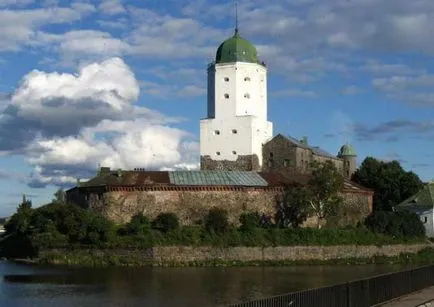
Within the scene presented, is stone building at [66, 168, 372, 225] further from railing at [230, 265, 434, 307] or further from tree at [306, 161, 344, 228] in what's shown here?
railing at [230, 265, 434, 307]

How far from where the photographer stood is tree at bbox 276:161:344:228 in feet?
210

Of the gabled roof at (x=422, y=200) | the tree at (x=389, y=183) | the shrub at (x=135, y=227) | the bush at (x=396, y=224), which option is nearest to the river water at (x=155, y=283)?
the shrub at (x=135, y=227)

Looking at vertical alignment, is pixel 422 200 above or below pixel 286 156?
below

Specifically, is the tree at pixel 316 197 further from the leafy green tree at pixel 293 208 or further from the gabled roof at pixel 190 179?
the gabled roof at pixel 190 179

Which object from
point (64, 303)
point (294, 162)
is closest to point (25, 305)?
point (64, 303)

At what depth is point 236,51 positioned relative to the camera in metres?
81.6

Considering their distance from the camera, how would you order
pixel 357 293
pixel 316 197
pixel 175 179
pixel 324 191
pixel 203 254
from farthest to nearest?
pixel 175 179 → pixel 316 197 → pixel 324 191 → pixel 203 254 → pixel 357 293

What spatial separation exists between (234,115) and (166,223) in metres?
23.2

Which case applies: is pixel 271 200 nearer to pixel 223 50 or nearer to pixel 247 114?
pixel 247 114

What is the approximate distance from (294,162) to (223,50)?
647 inches

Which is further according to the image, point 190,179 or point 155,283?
point 190,179

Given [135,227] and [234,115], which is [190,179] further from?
[234,115]

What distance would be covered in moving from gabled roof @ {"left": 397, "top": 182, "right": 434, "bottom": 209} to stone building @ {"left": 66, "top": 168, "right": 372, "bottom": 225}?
1044 centimetres

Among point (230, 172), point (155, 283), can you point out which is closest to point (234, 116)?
point (230, 172)
